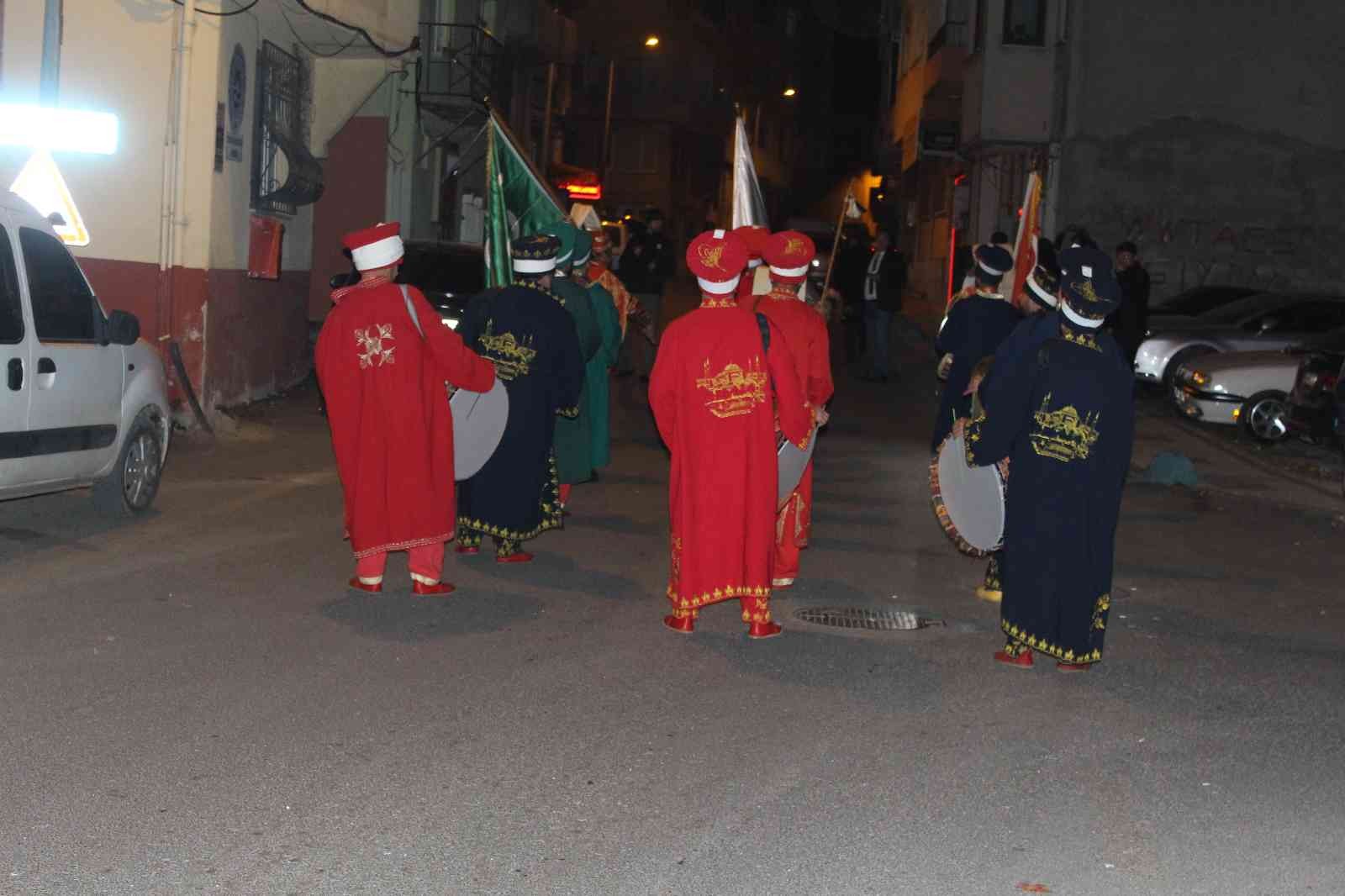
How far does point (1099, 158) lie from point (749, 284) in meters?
19.5

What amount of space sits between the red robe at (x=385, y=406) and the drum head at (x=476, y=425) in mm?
549

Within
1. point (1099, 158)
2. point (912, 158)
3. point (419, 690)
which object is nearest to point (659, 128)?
point (912, 158)

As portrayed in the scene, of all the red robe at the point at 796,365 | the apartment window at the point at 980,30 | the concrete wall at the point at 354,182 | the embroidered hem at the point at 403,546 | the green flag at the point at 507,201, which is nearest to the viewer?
the embroidered hem at the point at 403,546

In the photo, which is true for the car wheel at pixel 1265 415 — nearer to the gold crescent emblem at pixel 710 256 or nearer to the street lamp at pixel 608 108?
the gold crescent emblem at pixel 710 256

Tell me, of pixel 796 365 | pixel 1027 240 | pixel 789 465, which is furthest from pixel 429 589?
pixel 1027 240

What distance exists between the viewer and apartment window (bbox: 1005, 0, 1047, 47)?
3059 centimetres

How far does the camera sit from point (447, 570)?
968cm

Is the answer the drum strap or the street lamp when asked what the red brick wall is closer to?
the drum strap

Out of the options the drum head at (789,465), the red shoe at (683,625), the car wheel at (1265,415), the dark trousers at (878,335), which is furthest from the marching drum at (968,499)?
the dark trousers at (878,335)

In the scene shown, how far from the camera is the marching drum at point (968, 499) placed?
8031 millimetres

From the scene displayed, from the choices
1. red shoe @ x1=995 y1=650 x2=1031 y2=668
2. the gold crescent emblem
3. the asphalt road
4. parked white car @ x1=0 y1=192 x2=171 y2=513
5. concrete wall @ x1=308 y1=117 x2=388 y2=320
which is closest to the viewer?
the asphalt road

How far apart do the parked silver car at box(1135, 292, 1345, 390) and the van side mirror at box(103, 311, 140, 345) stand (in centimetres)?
1443

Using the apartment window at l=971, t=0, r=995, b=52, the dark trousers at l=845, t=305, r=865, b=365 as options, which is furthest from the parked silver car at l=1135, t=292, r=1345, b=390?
the apartment window at l=971, t=0, r=995, b=52

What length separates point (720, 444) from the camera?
804 cm
